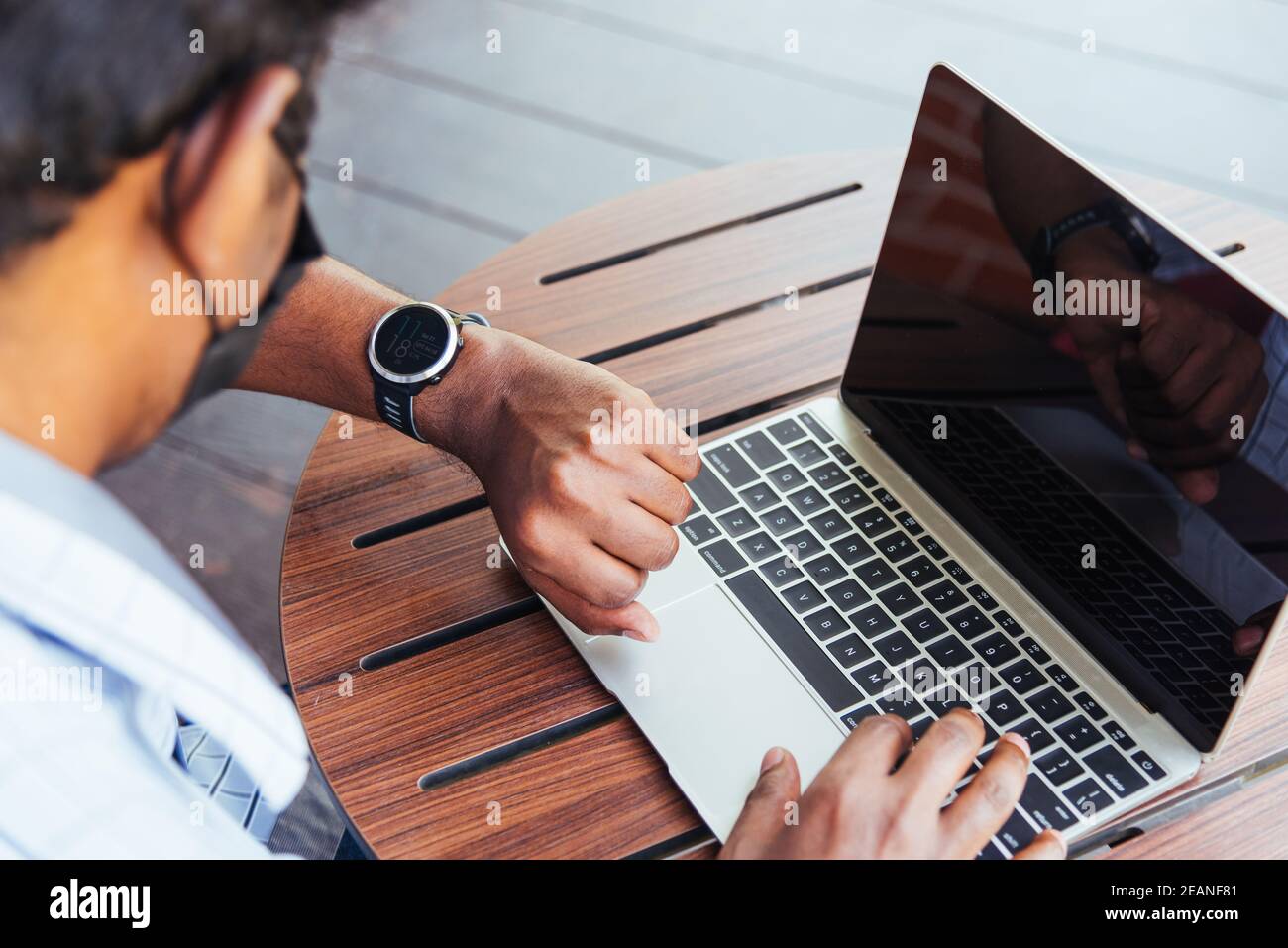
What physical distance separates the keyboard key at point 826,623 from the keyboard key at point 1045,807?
0.15m

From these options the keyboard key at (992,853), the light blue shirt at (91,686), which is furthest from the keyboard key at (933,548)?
the light blue shirt at (91,686)

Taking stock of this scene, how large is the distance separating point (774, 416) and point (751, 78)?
4.95ft

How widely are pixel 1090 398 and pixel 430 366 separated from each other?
1.49 feet

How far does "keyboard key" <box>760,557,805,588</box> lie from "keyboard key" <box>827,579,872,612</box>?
0.02 m

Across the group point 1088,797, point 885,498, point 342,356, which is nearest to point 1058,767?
→ point 1088,797

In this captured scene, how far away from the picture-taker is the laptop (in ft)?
1.97

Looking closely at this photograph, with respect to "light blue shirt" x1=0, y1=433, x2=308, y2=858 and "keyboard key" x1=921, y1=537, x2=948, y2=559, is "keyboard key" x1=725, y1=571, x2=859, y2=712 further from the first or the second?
"light blue shirt" x1=0, y1=433, x2=308, y2=858

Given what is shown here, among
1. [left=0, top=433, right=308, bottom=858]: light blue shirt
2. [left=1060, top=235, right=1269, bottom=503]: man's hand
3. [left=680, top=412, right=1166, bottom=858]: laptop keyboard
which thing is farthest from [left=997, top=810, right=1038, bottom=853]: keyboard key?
[left=0, top=433, right=308, bottom=858]: light blue shirt

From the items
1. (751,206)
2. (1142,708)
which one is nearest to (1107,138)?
(751,206)

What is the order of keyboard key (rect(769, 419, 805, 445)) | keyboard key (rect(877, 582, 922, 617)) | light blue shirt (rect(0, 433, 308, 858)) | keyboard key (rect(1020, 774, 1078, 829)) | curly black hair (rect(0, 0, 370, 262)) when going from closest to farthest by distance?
curly black hair (rect(0, 0, 370, 262)), light blue shirt (rect(0, 433, 308, 858)), keyboard key (rect(1020, 774, 1078, 829)), keyboard key (rect(877, 582, 922, 617)), keyboard key (rect(769, 419, 805, 445))

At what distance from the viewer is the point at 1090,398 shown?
Result: 663 mm

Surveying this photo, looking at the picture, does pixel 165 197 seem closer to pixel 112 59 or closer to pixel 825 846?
pixel 112 59

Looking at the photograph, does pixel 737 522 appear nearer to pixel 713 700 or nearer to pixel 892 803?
pixel 713 700

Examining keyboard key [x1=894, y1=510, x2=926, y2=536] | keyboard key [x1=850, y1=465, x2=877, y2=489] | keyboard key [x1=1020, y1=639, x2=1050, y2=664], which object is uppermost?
keyboard key [x1=850, y1=465, x2=877, y2=489]
